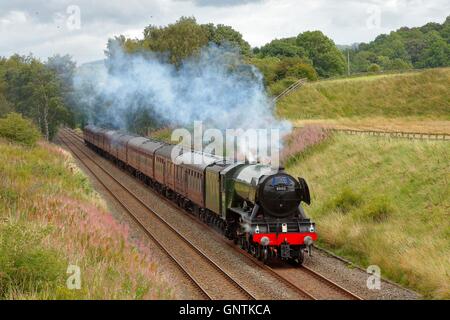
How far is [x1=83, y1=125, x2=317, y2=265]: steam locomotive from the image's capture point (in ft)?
60.3

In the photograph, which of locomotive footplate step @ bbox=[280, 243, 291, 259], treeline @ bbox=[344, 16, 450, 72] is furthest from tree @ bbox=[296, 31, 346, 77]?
locomotive footplate step @ bbox=[280, 243, 291, 259]

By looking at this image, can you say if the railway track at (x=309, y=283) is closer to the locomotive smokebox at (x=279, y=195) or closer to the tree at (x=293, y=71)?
the locomotive smokebox at (x=279, y=195)

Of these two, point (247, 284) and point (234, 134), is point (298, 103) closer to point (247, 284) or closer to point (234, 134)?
point (234, 134)

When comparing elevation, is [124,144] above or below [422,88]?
below

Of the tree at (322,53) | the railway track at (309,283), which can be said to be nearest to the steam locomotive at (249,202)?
the railway track at (309,283)

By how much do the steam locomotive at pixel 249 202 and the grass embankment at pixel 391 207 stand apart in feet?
7.59

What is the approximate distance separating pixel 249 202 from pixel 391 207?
5599 mm

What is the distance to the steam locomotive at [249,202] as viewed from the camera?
1839 centimetres

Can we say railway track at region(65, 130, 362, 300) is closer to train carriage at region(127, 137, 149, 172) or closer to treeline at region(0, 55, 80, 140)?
train carriage at region(127, 137, 149, 172)

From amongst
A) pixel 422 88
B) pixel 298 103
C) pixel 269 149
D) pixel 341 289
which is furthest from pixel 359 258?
pixel 422 88

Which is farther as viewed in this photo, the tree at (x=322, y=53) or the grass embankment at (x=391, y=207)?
the tree at (x=322, y=53)

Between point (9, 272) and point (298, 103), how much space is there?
49895 millimetres

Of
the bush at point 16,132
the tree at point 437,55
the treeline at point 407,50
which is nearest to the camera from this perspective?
the bush at point 16,132

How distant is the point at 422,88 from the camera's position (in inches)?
2489
